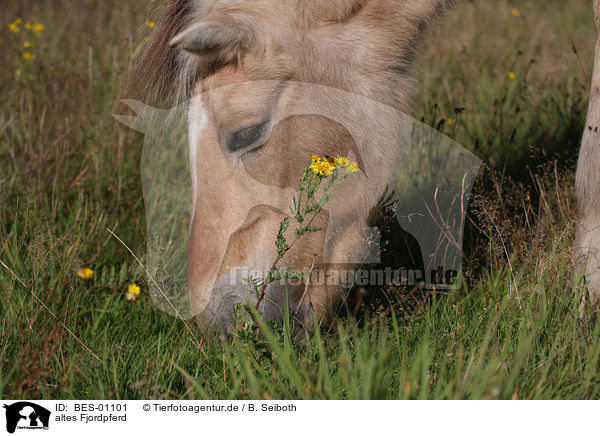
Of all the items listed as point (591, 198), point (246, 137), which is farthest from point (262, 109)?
point (591, 198)

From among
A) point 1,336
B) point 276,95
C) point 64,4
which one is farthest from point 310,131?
point 64,4

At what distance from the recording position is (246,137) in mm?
2053

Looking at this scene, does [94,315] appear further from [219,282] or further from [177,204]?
[177,204]

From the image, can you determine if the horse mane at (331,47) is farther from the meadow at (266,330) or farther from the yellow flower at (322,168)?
the yellow flower at (322,168)

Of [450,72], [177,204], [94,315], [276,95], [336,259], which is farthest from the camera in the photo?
[450,72]

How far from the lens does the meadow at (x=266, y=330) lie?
1.80 meters

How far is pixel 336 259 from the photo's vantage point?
2.25 m

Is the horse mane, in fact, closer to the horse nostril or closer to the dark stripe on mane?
the dark stripe on mane

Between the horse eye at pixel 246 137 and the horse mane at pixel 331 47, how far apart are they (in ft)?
0.88

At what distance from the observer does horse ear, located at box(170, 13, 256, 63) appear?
1.86 m
